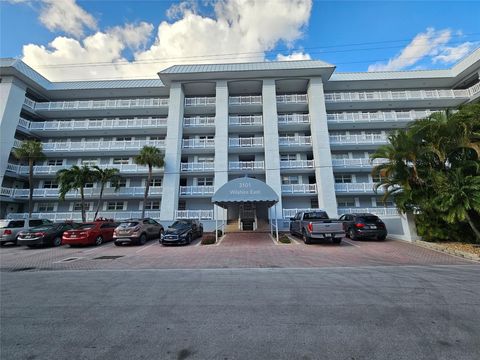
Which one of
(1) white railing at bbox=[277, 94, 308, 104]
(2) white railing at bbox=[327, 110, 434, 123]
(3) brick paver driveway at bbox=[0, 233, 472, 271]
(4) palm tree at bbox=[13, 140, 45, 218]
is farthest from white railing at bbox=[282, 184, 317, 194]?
(4) palm tree at bbox=[13, 140, 45, 218]

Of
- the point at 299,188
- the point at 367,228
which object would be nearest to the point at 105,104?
the point at 299,188

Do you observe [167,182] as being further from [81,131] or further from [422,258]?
[422,258]

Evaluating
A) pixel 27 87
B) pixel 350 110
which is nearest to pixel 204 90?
pixel 350 110

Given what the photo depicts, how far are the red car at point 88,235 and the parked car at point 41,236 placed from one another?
901 mm

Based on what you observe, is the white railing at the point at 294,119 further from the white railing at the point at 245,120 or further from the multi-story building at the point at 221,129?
the white railing at the point at 245,120

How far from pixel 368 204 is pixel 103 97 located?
37170 mm

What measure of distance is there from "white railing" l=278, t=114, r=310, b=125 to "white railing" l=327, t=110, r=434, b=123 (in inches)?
111

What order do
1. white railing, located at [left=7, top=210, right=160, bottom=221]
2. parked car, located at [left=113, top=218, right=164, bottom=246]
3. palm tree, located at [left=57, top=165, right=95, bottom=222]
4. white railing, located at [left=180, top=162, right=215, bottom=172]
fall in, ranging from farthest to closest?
1. white railing, located at [left=180, top=162, right=215, bottom=172]
2. white railing, located at [left=7, top=210, right=160, bottom=221]
3. palm tree, located at [left=57, top=165, right=95, bottom=222]
4. parked car, located at [left=113, top=218, right=164, bottom=246]

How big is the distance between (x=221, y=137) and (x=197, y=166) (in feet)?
14.3

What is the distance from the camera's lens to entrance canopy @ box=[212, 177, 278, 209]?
15.5 metres

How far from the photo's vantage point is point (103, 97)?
28859 mm

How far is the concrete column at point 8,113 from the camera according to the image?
73.2 ft

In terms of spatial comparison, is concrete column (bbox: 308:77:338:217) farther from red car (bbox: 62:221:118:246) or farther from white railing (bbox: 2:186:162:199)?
red car (bbox: 62:221:118:246)

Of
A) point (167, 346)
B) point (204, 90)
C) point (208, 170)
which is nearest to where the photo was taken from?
point (167, 346)
